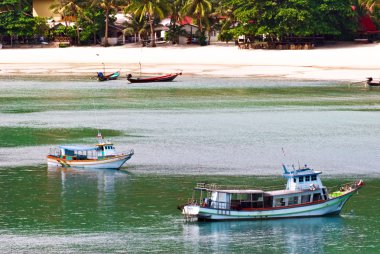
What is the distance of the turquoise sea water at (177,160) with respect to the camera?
4169 centimetres

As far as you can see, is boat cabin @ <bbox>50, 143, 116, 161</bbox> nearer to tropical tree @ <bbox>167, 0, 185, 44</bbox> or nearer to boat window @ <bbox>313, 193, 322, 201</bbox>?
boat window @ <bbox>313, 193, 322, 201</bbox>

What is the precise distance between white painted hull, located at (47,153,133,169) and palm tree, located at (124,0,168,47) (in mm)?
72628

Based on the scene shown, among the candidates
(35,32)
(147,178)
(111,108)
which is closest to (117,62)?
(35,32)

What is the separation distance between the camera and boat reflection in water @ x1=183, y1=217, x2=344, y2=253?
40.5 meters

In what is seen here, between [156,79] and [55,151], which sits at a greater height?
[156,79]

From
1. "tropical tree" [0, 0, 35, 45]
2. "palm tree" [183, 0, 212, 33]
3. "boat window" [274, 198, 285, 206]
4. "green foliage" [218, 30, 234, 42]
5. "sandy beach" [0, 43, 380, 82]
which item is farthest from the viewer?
"tropical tree" [0, 0, 35, 45]

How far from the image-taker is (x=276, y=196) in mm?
44125

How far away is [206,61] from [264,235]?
78944mm

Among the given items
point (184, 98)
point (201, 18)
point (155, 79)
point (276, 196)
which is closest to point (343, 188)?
point (276, 196)

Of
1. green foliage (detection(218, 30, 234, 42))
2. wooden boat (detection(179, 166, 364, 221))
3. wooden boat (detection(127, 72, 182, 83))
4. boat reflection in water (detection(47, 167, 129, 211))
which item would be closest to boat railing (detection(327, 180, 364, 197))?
wooden boat (detection(179, 166, 364, 221))

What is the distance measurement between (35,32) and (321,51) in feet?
126

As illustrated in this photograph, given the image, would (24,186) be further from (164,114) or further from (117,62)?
(117,62)

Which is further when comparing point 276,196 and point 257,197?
point 276,196

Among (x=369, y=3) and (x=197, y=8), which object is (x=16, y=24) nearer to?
Result: (x=197, y=8)
